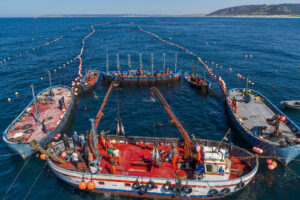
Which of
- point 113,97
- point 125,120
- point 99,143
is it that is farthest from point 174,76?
point 99,143

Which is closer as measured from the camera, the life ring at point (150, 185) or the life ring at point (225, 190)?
the life ring at point (150, 185)

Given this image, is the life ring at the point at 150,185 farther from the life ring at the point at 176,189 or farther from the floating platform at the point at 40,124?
the floating platform at the point at 40,124

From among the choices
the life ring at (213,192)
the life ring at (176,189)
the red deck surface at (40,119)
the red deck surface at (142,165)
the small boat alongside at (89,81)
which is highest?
the small boat alongside at (89,81)

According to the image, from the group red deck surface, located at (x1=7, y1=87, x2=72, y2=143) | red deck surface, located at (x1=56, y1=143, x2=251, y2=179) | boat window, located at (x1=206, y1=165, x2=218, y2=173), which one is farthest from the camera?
red deck surface, located at (x1=7, y1=87, x2=72, y2=143)

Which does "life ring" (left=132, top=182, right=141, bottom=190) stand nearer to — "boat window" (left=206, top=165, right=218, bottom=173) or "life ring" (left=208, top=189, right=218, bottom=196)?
"boat window" (left=206, top=165, right=218, bottom=173)

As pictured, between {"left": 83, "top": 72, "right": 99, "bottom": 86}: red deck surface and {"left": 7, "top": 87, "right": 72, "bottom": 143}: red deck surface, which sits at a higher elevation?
{"left": 83, "top": 72, "right": 99, "bottom": 86}: red deck surface

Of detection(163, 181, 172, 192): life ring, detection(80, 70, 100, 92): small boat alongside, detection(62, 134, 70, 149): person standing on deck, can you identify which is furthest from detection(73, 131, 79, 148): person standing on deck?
detection(80, 70, 100, 92): small boat alongside

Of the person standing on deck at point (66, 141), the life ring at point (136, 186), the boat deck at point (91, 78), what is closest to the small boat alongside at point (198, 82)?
the boat deck at point (91, 78)
